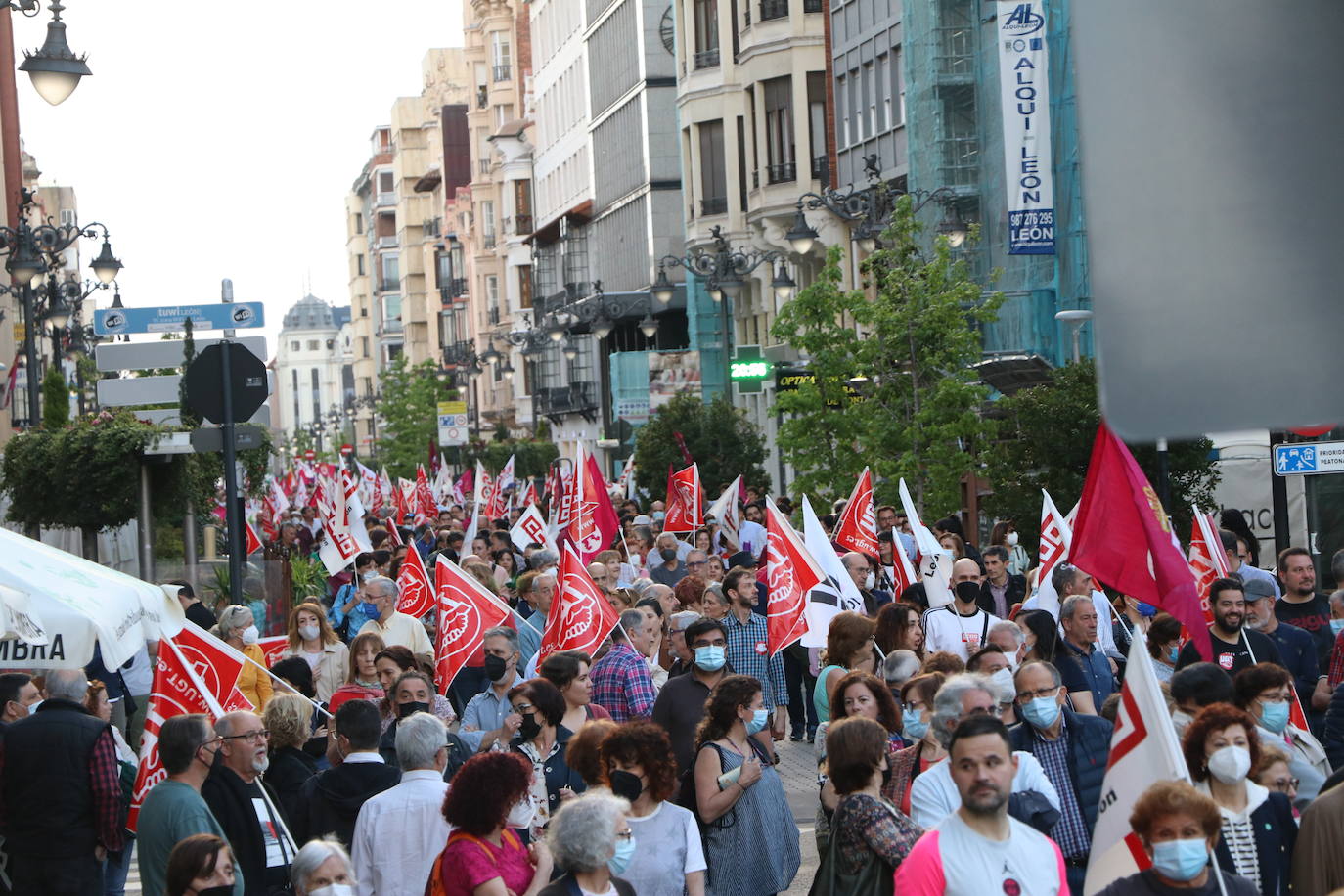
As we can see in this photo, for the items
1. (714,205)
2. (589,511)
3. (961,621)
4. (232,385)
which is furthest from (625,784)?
(714,205)

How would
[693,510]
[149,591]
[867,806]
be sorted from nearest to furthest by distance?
1. [867,806]
2. [149,591]
3. [693,510]

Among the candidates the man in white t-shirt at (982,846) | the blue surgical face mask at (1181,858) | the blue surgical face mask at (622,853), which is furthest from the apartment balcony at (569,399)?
the blue surgical face mask at (1181,858)

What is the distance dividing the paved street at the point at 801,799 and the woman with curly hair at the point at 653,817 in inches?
149

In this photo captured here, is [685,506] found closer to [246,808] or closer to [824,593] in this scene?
[824,593]

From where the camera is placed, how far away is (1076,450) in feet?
68.9

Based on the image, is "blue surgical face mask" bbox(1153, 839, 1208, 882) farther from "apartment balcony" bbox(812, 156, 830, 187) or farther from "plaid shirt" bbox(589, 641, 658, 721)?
"apartment balcony" bbox(812, 156, 830, 187)

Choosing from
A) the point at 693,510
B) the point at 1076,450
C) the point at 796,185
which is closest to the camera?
the point at 1076,450

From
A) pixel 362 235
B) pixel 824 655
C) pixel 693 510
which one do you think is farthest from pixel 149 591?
pixel 362 235

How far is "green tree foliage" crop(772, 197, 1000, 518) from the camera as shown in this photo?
86.8 ft

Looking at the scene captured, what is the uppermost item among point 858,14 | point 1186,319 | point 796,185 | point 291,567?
point 858,14

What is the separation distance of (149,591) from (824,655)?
11.2 feet

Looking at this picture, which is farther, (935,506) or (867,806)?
(935,506)

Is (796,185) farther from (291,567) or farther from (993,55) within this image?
(291,567)

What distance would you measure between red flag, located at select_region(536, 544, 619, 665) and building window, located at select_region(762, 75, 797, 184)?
35.9 metres
